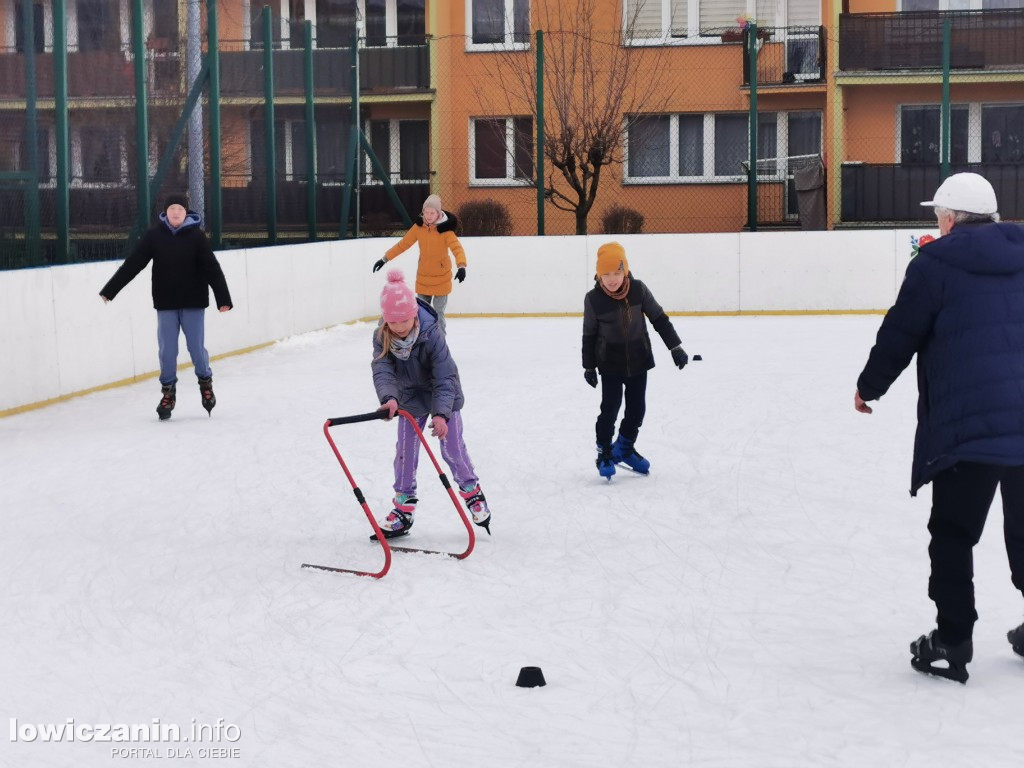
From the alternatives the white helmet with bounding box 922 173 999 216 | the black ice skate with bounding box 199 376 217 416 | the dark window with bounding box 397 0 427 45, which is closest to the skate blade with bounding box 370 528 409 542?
the white helmet with bounding box 922 173 999 216

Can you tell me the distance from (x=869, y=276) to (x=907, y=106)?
766 centimetres

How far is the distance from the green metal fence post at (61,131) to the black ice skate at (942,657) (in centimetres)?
869

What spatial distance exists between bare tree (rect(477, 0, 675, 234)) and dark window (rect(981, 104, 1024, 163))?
4.80 meters

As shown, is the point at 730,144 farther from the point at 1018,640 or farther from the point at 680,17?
the point at 1018,640

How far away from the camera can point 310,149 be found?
59.3ft

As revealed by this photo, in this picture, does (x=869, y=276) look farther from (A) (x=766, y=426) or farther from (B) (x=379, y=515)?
(B) (x=379, y=515)

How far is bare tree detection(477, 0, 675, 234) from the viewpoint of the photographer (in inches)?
873

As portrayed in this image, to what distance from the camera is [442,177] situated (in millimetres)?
26156

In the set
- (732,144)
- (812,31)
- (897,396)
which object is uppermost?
(812,31)

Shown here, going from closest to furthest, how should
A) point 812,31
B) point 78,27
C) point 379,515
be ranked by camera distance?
point 379,515
point 78,27
point 812,31

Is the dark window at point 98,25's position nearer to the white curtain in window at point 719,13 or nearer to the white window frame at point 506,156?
the white window frame at point 506,156

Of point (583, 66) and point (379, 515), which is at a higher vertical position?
point (583, 66)

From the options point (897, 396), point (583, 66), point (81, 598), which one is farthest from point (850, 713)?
point (583, 66)

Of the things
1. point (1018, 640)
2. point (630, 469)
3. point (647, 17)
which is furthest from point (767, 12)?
point (1018, 640)
